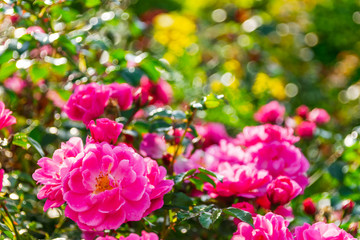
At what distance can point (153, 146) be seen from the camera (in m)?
1.21

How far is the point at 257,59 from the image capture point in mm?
3061

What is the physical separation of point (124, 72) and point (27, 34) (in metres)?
0.28

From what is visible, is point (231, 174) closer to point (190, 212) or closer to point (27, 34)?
point (190, 212)

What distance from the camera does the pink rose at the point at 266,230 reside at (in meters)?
0.81

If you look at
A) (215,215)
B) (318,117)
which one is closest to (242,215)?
(215,215)

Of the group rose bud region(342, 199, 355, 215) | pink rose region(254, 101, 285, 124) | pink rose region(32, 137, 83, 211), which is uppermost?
pink rose region(32, 137, 83, 211)

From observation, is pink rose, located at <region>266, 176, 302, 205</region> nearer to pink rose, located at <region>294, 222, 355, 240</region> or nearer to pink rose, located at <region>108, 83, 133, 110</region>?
pink rose, located at <region>294, 222, 355, 240</region>

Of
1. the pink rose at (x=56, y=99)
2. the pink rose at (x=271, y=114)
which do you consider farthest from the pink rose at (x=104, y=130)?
the pink rose at (x=271, y=114)

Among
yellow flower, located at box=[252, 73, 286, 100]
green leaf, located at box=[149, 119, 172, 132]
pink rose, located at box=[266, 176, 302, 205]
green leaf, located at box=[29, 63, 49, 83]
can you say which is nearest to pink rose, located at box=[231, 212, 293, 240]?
pink rose, located at box=[266, 176, 302, 205]

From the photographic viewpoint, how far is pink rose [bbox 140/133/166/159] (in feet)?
3.93

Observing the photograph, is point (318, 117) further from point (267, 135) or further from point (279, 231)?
point (279, 231)

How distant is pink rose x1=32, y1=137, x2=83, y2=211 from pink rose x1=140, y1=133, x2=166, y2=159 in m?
0.31

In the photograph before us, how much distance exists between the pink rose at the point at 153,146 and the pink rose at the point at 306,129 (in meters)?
0.63

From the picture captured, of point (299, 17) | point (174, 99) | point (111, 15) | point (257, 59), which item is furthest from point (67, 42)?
point (299, 17)
